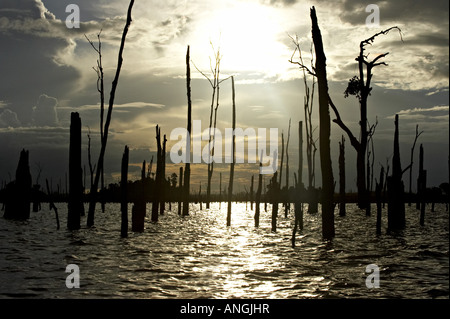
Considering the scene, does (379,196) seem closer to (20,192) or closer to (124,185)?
(124,185)

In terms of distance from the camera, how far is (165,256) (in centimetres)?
1220

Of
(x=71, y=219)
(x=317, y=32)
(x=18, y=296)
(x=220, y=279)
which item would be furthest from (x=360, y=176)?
(x=18, y=296)

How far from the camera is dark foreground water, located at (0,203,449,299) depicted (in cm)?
802

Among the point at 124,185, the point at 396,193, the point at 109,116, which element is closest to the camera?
the point at 124,185

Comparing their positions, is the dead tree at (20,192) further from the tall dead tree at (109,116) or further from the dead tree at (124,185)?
the dead tree at (124,185)

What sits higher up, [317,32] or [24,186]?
[317,32]

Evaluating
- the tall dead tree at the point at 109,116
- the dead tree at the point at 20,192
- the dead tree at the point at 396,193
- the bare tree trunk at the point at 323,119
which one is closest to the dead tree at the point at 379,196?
the dead tree at the point at 396,193

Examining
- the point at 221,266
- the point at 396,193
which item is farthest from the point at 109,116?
the point at 396,193

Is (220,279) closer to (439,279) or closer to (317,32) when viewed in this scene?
(439,279)

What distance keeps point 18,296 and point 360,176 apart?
92.9ft

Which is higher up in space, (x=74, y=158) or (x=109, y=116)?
(x=109, y=116)

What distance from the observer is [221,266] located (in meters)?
10.6

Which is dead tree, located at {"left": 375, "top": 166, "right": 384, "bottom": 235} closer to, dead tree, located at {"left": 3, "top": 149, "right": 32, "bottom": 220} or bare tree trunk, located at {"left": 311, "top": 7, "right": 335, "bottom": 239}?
bare tree trunk, located at {"left": 311, "top": 7, "right": 335, "bottom": 239}

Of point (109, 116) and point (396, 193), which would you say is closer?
point (109, 116)
